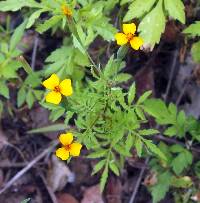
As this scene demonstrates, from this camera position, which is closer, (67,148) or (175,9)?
(67,148)

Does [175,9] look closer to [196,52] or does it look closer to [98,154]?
[196,52]

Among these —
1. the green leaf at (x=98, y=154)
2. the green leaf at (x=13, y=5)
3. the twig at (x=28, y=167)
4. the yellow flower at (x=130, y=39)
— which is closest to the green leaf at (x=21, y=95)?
the twig at (x=28, y=167)

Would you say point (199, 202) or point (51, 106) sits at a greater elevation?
point (51, 106)

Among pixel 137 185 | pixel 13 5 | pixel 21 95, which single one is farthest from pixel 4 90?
pixel 137 185

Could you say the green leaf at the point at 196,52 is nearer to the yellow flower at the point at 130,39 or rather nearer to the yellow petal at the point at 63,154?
the yellow flower at the point at 130,39

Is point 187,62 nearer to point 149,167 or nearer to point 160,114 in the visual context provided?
point 160,114

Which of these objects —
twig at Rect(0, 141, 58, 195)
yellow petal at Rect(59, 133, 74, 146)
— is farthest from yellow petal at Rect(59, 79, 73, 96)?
twig at Rect(0, 141, 58, 195)

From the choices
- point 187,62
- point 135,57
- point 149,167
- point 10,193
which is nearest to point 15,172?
point 10,193

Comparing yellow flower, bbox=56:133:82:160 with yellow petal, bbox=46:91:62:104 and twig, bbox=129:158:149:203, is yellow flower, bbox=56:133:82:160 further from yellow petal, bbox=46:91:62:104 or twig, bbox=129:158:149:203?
twig, bbox=129:158:149:203
